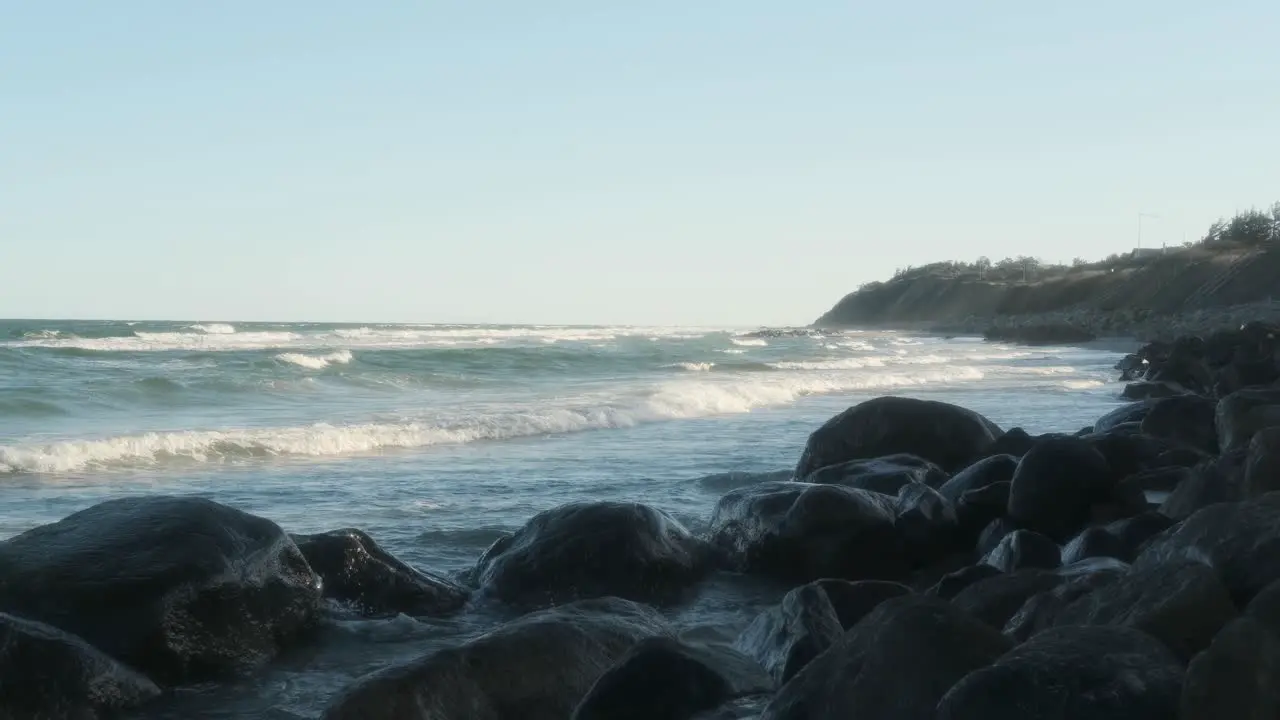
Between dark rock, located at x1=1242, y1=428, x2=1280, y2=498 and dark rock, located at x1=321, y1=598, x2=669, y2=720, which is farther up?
dark rock, located at x1=1242, y1=428, x2=1280, y2=498

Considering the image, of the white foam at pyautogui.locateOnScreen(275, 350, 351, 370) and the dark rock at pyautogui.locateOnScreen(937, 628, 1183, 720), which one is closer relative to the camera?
the dark rock at pyautogui.locateOnScreen(937, 628, 1183, 720)

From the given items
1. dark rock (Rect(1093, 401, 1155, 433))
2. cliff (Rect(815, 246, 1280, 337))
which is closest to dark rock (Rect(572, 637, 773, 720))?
dark rock (Rect(1093, 401, 1155, 433))

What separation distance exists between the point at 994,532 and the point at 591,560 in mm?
2161

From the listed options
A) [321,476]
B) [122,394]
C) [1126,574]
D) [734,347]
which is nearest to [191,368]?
[122,394]

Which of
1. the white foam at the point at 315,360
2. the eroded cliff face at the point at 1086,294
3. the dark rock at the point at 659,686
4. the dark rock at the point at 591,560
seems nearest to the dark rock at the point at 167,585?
the dark rock at the point at 591,560

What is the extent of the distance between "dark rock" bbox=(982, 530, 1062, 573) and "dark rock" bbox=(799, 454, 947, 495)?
2.38 meters

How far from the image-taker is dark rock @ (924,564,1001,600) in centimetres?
503

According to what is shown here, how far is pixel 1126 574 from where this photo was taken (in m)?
3.89

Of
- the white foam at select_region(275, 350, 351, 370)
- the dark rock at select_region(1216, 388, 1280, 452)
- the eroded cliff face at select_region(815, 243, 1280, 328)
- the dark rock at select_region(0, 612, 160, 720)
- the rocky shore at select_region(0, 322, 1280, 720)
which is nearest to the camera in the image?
the rocky shore at select_region(0, 322, 1280, 720)

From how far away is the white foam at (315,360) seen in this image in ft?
97.7

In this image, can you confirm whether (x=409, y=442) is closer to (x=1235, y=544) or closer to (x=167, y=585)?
(x=167, y=585)

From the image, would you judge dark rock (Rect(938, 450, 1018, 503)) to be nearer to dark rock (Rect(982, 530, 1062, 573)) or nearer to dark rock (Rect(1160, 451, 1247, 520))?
dark rock (Rect(1160, 451, 1247, 520))

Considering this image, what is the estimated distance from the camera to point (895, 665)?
3.49 meters

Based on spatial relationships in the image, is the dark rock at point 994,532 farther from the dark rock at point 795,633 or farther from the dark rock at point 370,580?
the dark rock at point 370,580
